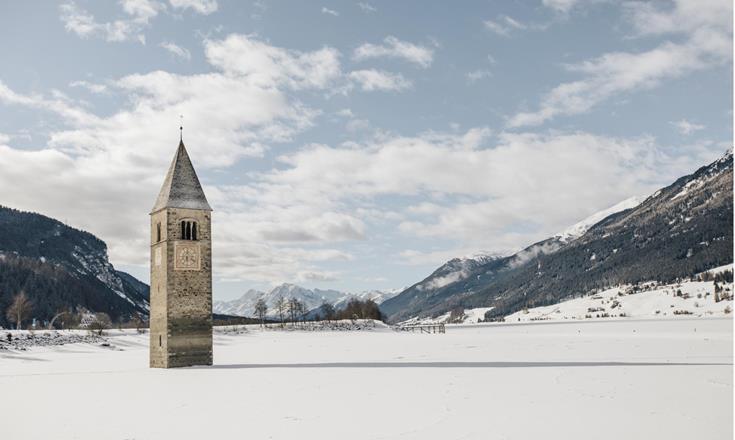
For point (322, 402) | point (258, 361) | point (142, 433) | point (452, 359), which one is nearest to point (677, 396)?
point (322, 402)

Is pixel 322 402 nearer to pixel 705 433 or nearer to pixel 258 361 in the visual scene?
pixel 705 433

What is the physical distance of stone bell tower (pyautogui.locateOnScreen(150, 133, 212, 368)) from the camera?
48750 mm

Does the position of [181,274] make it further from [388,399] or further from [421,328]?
[421,328]

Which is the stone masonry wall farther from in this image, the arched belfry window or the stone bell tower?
the arched belfry window

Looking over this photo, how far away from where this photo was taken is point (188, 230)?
2016 inches

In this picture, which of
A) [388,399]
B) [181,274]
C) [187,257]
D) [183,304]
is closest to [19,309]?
[187,257]

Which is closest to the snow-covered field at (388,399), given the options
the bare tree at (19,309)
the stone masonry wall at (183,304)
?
the stone masonry wall at (183,304)

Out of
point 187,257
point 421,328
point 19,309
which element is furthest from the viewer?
point 421,328

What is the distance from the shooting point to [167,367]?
157ft

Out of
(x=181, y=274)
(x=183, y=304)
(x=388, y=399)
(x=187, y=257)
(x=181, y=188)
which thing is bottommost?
(x=388, y=399)

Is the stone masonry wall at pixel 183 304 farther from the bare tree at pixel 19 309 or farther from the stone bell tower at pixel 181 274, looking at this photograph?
the bare tree at pixel 19 309

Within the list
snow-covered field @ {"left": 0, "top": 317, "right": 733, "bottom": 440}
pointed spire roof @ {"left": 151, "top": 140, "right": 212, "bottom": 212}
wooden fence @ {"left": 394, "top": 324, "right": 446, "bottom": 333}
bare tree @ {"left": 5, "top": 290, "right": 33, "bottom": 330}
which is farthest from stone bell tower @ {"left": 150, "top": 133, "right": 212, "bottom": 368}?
wooden fence @ {"left": 394, "top": 324, "right": 446, "bottom": 333}

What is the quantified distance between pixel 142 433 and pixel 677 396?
65.1ft

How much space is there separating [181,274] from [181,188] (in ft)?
21.8
